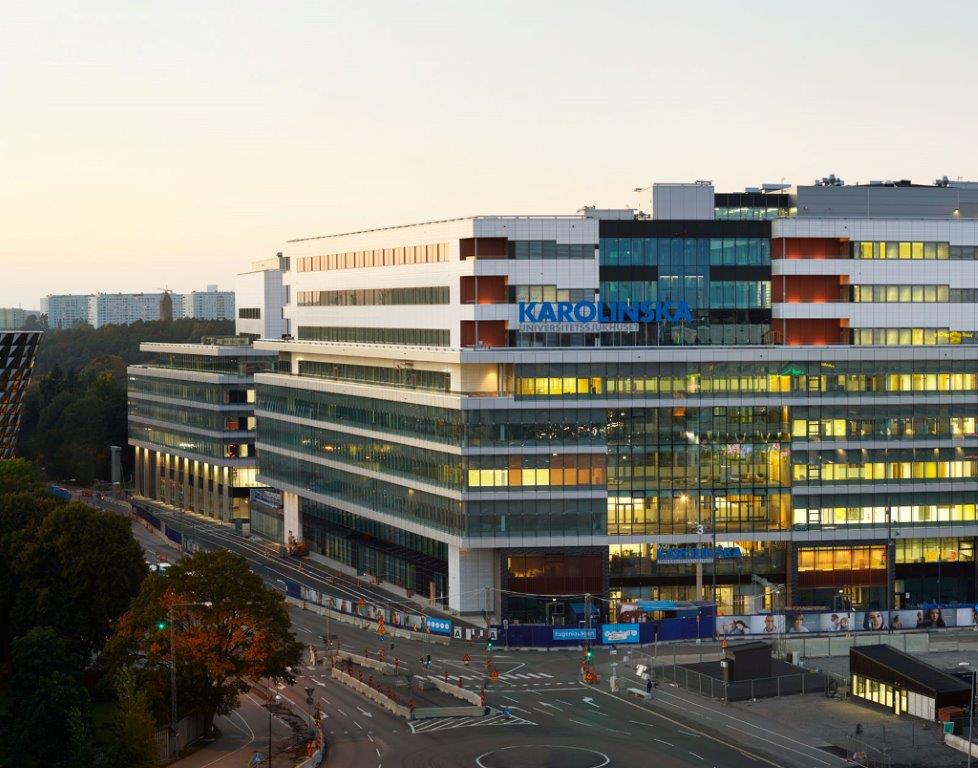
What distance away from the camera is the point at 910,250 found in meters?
166

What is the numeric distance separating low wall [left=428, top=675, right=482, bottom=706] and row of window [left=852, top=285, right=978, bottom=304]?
6446 cm

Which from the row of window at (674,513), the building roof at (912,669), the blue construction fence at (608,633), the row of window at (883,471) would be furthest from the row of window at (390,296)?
the building roof at (912,669)

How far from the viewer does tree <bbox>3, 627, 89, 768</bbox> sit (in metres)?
106

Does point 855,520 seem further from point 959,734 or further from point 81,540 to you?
point 81,540

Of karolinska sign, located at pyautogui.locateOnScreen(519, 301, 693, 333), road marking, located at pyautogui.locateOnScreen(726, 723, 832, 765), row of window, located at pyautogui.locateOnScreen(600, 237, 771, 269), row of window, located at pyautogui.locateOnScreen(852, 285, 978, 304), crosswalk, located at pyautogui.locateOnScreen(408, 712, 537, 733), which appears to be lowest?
crosswalk, located at pyautogui.locateOnScreen(408, 712, 537, 733)

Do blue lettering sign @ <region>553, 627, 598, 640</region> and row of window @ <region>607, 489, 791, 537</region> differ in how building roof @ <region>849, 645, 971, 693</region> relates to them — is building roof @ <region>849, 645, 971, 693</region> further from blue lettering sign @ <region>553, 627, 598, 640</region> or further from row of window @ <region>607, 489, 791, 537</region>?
row of window @ <region>607, 489, 791, 537</region>

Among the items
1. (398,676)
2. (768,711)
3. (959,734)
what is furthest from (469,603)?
(959,734)

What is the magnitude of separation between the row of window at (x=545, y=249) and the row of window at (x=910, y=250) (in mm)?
29473

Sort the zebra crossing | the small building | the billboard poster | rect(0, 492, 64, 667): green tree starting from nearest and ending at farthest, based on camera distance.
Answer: the small building, the zebra crossing, rect(0, 492, 64, 667): green tree, the billboard poster

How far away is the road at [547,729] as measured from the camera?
107312 millimetres

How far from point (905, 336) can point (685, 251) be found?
25681mm

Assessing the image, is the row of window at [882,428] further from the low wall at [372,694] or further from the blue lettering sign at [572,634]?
the low wall at [372,694]

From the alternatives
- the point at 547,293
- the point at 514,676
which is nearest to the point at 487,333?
the point at 547,293

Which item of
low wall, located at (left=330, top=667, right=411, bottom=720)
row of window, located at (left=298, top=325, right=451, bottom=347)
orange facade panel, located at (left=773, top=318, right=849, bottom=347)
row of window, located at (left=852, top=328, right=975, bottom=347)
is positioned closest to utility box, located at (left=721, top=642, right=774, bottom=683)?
low wall, located at (left=330, top=667, right=411, bottom=720)
